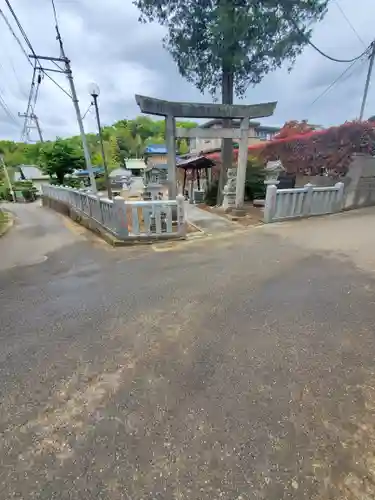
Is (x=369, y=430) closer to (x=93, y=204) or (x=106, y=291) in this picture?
(x=106, y=291)

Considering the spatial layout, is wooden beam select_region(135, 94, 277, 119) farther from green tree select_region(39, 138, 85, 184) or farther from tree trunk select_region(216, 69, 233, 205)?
green tree select_region(39, 138, 85, 184)

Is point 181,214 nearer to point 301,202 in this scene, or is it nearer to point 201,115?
point 201,115

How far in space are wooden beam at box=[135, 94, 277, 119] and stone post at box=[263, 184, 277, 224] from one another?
2533 mm

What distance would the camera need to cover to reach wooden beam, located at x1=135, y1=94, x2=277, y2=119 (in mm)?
6480

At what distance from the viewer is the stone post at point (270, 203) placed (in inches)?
279

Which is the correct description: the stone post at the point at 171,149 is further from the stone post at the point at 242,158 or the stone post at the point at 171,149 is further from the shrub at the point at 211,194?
the shrub at the point at 211,194

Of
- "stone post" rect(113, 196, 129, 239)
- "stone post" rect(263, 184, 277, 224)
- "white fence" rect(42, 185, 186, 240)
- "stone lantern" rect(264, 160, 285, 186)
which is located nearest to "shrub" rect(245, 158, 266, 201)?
"stone lantern" rect(264, 160, 285, 186)

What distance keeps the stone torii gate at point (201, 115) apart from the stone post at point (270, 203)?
1295 millimetres

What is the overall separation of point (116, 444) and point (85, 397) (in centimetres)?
49

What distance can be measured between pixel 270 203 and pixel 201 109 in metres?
3.30

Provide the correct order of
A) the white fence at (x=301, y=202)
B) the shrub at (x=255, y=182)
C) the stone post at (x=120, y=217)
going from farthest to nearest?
the shrub at (x=255, y=182) → the white fence at (x=301, y=202) → the stone post at (x=120, y=217)

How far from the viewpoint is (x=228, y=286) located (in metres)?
Answer: 3.66

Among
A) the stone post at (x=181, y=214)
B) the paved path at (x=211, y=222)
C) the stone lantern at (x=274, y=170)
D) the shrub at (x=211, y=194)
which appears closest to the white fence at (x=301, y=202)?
the paved path at (x=211, y=222)

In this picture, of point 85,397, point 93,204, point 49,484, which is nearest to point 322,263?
point 85,397
